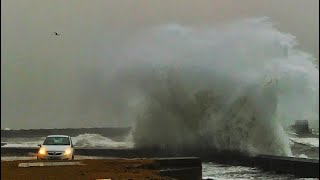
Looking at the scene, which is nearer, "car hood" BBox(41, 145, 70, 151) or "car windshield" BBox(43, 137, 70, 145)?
"car hood" BBox(41, 145, 70, 151)

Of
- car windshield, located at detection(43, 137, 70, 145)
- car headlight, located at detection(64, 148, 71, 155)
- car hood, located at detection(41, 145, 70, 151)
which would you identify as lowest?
car headlight, located at detection(64, 148, 71, 155)

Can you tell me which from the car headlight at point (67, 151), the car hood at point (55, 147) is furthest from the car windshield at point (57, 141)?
the car headlight at point (67, 151)

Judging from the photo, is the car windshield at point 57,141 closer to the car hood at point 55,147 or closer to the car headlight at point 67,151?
the car hood at point 55,147

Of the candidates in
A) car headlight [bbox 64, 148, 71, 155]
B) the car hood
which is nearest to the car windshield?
the car hood

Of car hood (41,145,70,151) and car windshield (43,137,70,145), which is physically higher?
car windshield (43,137,70,145)

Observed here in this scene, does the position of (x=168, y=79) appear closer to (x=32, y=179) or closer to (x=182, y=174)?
(x=182, y=174)

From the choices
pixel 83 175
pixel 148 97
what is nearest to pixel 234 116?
pixel 148 97

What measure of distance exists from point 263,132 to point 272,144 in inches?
34.6

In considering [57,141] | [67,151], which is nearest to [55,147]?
[67,151]

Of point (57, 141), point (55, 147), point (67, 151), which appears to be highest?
point (57, 141)

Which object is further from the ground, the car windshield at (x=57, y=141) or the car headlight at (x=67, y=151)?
the car windshield at (x=57, y=141)

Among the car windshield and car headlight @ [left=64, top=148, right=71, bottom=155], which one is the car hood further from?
the car windshield

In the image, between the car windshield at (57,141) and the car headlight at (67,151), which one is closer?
the car headlight at (67,151)

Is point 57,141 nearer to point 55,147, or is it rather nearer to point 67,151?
point 55,147
